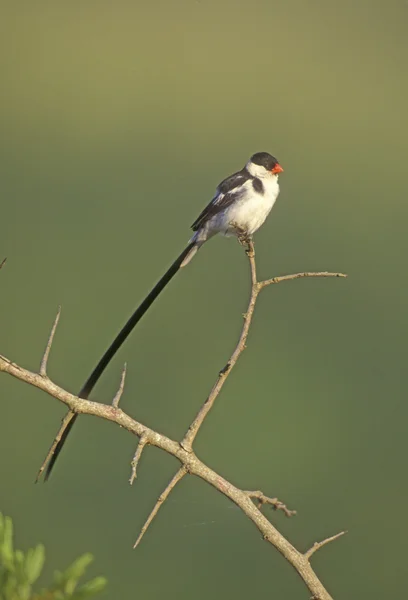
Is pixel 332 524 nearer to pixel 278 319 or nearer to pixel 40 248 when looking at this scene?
pixel 278 319

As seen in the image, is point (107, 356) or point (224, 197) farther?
point (224, 197)

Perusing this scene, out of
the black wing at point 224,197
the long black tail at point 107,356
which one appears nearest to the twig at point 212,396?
the long black tail at point 107,356

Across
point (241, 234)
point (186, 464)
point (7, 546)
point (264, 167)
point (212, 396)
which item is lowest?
point (7, 546)

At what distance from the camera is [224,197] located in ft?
10.0

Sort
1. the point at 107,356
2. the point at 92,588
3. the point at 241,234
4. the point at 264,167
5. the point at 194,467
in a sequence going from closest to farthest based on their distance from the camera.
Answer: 1. the point at 92,588
2. the point at 194,467
3. the point at 107,356
4. the point at 241,234
5. the point at 264,167

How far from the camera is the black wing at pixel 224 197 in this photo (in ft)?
9.89

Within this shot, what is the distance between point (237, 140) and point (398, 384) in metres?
3.74

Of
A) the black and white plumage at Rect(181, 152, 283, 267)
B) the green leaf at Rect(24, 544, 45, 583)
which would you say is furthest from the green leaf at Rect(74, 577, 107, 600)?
the black and white plumage at Rect(181, 152, 283, 267)

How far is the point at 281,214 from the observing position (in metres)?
9.78

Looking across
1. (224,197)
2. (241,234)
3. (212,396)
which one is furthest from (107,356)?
(224,197)

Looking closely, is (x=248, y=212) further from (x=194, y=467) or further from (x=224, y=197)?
(x=194, y=467)

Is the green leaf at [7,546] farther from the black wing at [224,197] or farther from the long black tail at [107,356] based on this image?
the black wing at [224,197]

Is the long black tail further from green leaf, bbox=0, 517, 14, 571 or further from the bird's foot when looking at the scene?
green leaf, bbox=0, 517, 14, 571

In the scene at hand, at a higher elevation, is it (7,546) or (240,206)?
(240,206)
